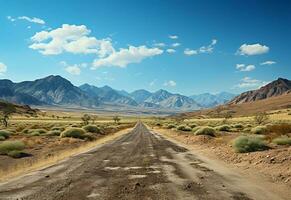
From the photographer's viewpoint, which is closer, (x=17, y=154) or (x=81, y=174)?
(x=81, y=174)

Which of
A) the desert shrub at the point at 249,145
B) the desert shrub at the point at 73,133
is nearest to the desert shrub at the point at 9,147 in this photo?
the desert shrub at the point at 73,133

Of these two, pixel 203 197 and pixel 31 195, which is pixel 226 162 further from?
pixel 31 195

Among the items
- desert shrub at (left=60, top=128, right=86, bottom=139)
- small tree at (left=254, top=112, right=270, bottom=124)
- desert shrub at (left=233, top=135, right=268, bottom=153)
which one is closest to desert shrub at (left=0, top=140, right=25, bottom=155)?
desert shrub at (left=60, top=128, right=86, bottom=139)

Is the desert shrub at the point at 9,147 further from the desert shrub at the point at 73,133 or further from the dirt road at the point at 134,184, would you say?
the desert shrub at the point at 73,133

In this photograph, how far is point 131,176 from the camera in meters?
15.6

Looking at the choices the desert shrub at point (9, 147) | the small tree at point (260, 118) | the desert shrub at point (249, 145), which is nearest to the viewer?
the desert shrub at point (249, 145)

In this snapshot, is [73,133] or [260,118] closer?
[73,133]

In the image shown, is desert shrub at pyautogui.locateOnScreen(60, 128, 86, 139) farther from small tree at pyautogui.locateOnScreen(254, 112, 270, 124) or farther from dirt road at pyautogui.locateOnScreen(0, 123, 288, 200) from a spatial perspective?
small tree at pyautogui.locateOnScreen(254, 112, 270, 124)

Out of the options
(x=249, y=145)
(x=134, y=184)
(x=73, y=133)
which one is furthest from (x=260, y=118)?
(x=134, y=184)

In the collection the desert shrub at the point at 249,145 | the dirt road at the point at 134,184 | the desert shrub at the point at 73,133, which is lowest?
the desert shrub at the point at 73,133

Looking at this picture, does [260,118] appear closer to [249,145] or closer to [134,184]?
[249,145]

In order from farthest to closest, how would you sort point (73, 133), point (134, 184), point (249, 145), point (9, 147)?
point (73, 133)
point (9, 147)
point (249, 145)
point (134, 184)

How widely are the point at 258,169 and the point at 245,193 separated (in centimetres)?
599

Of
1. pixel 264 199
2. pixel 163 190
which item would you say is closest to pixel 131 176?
pixel 163 190
